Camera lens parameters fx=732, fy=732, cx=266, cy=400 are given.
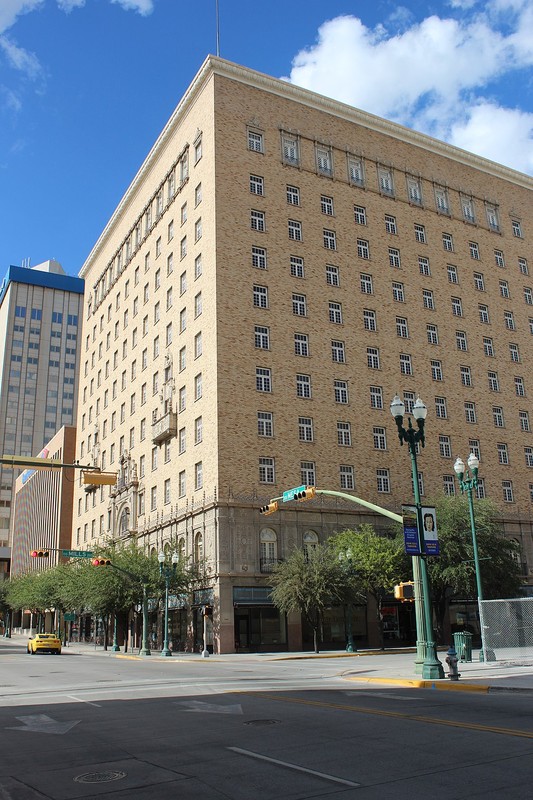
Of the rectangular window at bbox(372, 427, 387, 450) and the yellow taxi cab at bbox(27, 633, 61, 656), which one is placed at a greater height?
the rectangular window at bbox(372, 427, 387, 450)

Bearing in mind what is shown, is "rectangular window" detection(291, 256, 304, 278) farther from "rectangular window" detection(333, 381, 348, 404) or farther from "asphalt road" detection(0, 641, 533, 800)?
"asphalt road" detection(0, 641, 533, 800)

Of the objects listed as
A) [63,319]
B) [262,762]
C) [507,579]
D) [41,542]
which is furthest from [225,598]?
[63,319]

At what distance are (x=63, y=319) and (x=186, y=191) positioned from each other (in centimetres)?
10471

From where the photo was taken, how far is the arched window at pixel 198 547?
46750 mm

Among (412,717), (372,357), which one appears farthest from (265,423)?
(412,717)

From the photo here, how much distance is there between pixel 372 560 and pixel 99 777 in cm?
3491

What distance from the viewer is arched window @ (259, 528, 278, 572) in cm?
4534

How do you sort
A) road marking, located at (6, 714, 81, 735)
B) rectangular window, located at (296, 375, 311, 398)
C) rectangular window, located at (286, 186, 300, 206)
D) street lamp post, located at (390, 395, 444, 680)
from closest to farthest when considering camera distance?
road marking, located at (6, 714, 81, 735) < street lamp post, located at (390, 395, 444, 680) < rectangular window, located at (296, 375, 311, 398) < rectangular window, located at (286, 186, 300, 206)

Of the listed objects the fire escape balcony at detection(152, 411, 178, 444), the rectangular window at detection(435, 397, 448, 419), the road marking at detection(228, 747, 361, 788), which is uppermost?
the rectangular window at detection(435, 397, 448, 419)

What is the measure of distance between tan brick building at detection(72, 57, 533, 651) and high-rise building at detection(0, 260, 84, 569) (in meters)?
82.4

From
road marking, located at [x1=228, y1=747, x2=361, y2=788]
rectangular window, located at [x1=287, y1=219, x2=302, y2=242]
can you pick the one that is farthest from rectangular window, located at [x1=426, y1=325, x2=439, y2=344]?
road marking, located at [x1=228, y1=747, x2=361, y2=788]

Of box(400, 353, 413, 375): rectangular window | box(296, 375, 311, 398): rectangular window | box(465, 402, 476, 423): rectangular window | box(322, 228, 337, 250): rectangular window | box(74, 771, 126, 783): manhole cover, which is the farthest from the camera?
box(465, 402, 476, 423): rectangular window

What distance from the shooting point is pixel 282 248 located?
175ft

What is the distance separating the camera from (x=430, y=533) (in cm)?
2166
